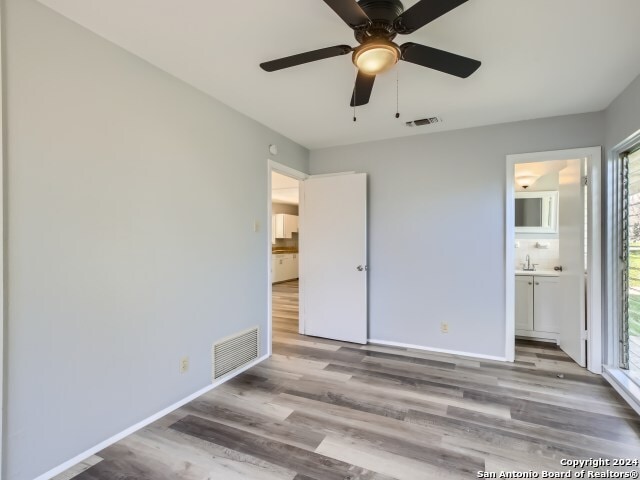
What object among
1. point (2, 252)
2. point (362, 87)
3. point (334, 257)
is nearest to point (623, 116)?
point (362, 87)

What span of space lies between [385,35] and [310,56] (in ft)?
1.25

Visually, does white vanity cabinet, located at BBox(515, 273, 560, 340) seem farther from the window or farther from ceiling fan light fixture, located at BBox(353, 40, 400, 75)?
ceiling fan light fixture, located at BBox(353, 40, 400, 75)

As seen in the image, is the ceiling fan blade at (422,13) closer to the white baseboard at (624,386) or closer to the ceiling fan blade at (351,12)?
the ceiling fan blade at (351,12)

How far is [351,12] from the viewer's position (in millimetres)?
1351

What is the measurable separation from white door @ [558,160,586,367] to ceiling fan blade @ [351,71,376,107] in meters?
2.47

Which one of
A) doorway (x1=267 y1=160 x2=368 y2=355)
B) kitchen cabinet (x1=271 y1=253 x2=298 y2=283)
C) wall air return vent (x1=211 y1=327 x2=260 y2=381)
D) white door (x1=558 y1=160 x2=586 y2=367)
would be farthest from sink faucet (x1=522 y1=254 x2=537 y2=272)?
kitchen cabinet (x1=271 y1=253 x2=298 y2=283)

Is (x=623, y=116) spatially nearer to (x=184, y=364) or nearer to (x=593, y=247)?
(x=593, y=247)

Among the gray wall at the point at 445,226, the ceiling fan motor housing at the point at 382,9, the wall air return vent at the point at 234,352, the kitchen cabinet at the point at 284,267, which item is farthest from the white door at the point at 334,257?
the kitchen cabinet at the point at 284,267

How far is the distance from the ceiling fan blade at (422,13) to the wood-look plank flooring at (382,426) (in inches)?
88.0

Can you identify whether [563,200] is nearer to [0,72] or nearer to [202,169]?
[202,169]

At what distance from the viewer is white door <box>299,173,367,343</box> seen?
3779 millimetres

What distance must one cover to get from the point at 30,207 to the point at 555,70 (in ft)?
10.9

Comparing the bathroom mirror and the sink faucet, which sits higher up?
the bathroom mirror

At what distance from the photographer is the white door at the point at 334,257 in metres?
3.78
